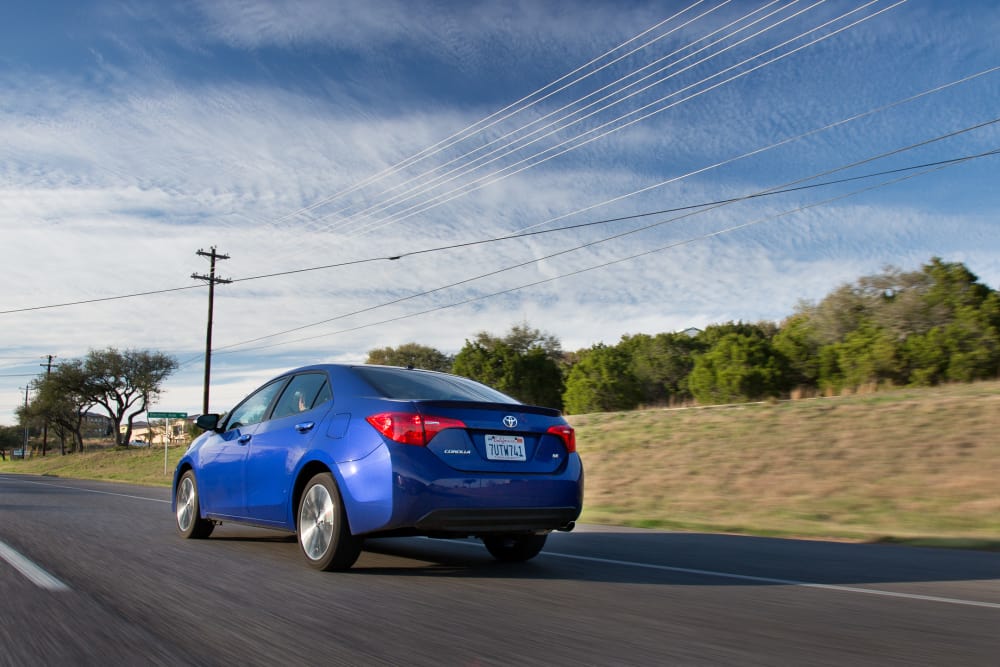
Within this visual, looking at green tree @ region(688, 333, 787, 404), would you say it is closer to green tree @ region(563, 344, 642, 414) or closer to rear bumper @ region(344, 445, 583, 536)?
green tree @ region(563, 344, 642, 414)

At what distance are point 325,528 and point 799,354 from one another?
138 feet

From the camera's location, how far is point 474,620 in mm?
4297

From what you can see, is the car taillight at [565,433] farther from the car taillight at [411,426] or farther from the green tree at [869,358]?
the green tree at [869,358]

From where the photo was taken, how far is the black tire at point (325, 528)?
5633mm

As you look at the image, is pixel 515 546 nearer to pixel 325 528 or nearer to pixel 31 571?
pixel 325 528

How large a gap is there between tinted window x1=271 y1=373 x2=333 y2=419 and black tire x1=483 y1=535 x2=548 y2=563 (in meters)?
1.76

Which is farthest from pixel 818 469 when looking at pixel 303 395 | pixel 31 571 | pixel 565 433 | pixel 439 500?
pixel 31 571

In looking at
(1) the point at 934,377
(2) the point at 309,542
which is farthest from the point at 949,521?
(1) the point at 934,377

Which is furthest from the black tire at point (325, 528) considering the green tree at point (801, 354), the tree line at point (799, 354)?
the green tree at point (801, 354)

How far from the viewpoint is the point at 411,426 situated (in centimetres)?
545

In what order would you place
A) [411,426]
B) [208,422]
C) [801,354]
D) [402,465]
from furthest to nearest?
[801,354], [208,422], [411,426], [402,465]

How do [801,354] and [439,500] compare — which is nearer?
[439,500]

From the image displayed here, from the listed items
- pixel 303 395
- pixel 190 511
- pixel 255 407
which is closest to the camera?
pixel 303 395

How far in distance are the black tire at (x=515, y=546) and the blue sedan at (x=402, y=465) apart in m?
0.01
